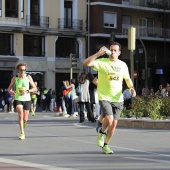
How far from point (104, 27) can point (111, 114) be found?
138 feet

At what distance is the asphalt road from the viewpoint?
8.99 meters

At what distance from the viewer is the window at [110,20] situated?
52094 mm

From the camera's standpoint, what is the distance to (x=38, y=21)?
161 feet

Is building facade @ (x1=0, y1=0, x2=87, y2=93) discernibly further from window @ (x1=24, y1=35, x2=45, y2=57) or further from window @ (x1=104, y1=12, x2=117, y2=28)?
window @ (x1=104, y1=12, x2=117, y2=28)

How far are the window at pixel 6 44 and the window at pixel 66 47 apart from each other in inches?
195

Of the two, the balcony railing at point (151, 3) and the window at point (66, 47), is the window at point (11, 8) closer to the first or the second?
the window at point (66, 47)

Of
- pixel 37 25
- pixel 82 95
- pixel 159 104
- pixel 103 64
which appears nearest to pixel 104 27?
pixel 37 25

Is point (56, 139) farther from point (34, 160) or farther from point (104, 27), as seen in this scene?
point (104, 27)

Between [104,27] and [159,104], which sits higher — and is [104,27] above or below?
above

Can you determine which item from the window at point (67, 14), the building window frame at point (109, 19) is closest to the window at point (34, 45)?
the window at point (67, 14)

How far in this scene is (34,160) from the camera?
9.63m

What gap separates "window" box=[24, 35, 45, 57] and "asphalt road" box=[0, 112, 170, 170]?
111ft

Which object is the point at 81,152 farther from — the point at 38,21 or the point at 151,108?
the point at 38,21

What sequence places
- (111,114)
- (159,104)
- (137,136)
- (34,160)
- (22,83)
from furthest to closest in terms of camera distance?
(159,104) → (137,136) → (22,83) → (111,114) → (34,160)
